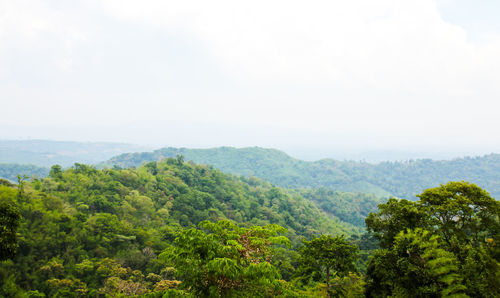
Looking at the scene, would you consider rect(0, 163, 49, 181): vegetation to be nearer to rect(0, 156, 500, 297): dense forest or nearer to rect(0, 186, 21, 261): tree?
rect(0, 156, 500, 297): dense forest

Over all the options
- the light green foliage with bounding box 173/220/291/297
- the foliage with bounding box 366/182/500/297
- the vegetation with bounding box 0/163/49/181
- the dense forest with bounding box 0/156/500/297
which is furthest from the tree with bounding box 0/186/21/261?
the vegetation with bounding box 0/163/49/181

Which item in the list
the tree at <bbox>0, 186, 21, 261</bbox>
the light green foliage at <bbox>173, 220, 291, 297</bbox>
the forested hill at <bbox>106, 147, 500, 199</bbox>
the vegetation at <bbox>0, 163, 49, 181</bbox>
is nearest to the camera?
the light green foliage at <bbox>173, 220, 291, 297</bbox>

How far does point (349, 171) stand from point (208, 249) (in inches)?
6538

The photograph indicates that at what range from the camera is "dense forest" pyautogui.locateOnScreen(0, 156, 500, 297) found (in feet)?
20.4

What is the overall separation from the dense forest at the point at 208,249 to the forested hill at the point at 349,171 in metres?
105

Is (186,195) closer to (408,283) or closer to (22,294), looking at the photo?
(22,294)

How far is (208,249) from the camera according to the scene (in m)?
5.96

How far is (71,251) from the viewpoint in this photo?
61.2ft

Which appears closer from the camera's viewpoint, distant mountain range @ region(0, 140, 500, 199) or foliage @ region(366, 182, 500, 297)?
foliage @ region(366, 182, 500, 297)

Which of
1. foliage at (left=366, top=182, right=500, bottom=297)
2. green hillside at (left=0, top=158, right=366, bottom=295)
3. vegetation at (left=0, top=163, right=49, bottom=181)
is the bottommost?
vegetation at (left=0, top=163, right=49, bottom=181)

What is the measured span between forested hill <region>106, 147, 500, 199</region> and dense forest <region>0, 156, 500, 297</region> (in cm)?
10498

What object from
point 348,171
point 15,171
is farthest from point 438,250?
point 348,171

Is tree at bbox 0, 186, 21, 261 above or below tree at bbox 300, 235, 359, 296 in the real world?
above

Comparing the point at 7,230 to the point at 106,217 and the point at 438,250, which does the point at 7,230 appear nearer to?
the point at 438,250
